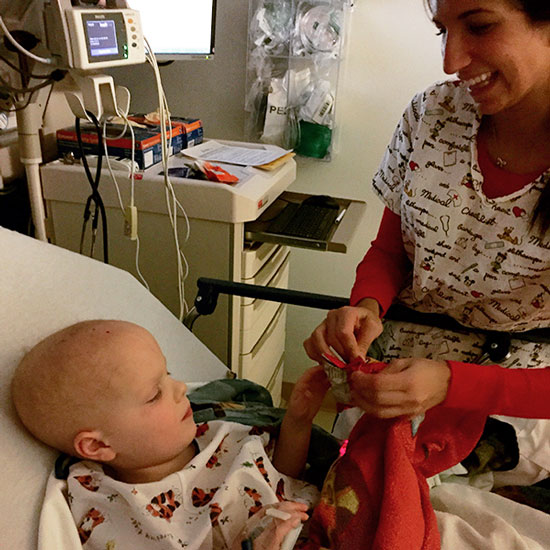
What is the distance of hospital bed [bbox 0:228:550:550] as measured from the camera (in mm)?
835

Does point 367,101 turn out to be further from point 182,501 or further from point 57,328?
point 182,501

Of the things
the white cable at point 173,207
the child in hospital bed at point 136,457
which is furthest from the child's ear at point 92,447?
the white cable at point 173,207

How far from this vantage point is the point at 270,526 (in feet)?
2.67

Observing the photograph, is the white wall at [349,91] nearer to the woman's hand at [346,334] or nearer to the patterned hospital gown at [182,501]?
the woman's hand at [346,334]

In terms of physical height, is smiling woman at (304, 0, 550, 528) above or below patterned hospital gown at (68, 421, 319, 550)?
above

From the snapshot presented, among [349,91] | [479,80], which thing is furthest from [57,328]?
[349,91]

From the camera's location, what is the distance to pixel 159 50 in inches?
73.9

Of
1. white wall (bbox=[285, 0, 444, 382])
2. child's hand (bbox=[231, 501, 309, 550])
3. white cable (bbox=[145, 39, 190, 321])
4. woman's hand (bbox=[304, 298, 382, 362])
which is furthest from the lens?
white wall (bbox=[285, 0, 444, 382])

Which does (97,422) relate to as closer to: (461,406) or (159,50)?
(461,406)

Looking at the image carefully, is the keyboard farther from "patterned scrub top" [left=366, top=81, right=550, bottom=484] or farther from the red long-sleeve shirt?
the red long-sleeve shirt

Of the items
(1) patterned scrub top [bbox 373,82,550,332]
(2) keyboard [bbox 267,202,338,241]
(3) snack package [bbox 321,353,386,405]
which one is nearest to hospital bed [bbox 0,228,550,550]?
(3) snack package [bbox 321,353,386,405]

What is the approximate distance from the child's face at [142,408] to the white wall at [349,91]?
5.00ft

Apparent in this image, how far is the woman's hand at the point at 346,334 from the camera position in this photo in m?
1.01

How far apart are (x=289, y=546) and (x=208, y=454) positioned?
24 centimetres
